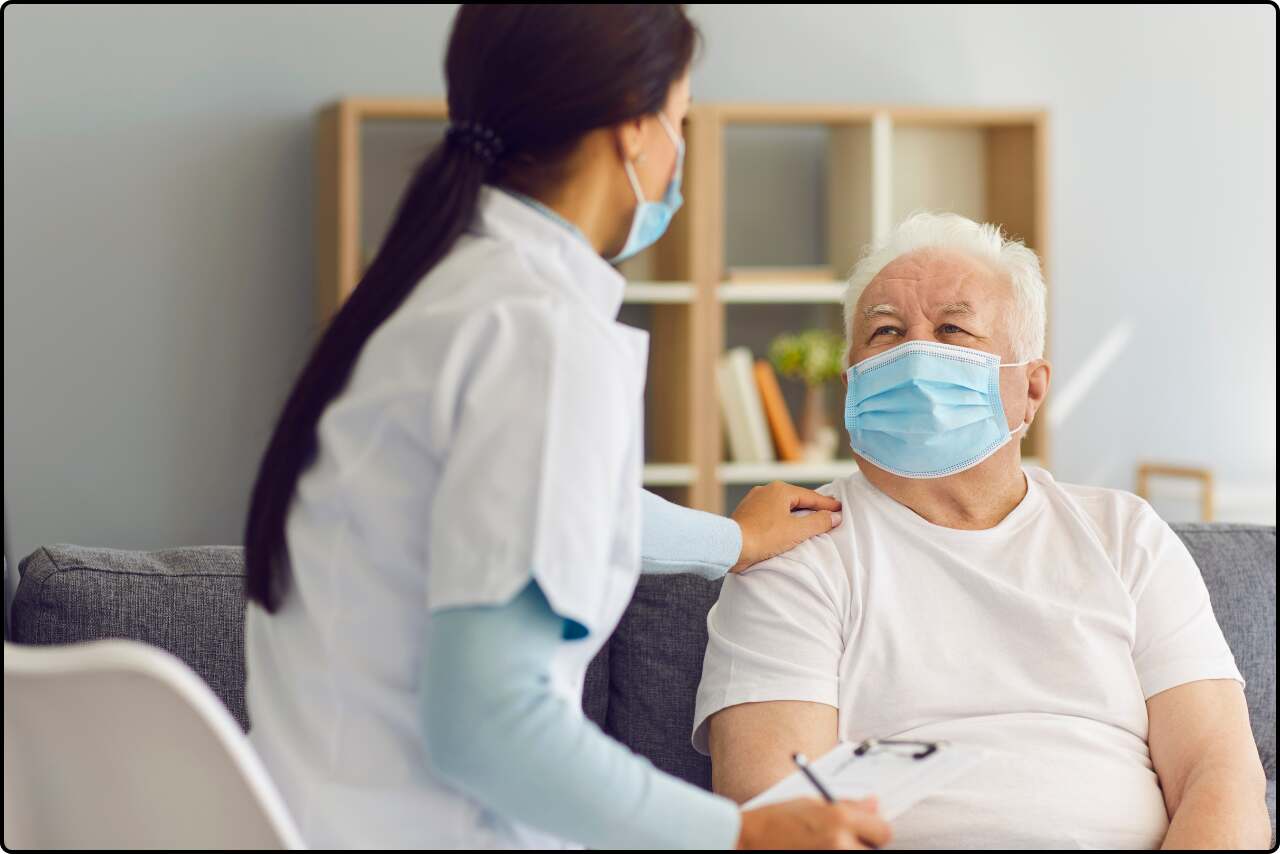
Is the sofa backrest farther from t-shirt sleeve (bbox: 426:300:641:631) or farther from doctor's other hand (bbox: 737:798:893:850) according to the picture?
t-shirt sleeve (bbox: 426:300:641:631)

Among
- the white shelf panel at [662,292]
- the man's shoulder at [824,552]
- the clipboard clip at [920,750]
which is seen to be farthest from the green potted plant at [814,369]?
the clipboard clip at [920,750]

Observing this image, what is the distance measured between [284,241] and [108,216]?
43 cm

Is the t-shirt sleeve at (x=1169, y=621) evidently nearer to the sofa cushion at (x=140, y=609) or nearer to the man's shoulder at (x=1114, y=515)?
the man's shoulder at (x=1114, y=515)

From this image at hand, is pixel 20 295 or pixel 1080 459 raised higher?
pixel 20 295

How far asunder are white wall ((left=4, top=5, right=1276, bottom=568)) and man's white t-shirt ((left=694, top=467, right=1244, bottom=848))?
89.9 inches

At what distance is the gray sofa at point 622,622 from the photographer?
5.26ft

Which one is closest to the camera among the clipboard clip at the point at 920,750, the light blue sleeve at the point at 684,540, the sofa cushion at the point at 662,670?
the clipboard clip at the point at 920,750

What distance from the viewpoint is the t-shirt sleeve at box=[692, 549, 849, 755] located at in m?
1.45

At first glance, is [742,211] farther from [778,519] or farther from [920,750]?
[920,750]

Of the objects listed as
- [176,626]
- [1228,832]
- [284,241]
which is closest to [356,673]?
[176,626]

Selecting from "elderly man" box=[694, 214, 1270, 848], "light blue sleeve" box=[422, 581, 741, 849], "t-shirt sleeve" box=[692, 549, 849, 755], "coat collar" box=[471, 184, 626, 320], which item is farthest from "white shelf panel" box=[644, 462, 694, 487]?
"light blue sleeve" box=[422, 581, 741, 849]

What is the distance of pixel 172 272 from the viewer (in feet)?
11.3

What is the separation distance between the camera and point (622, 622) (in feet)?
5.72

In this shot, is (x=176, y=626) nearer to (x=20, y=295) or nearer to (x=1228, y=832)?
(x=1228, y=832)
